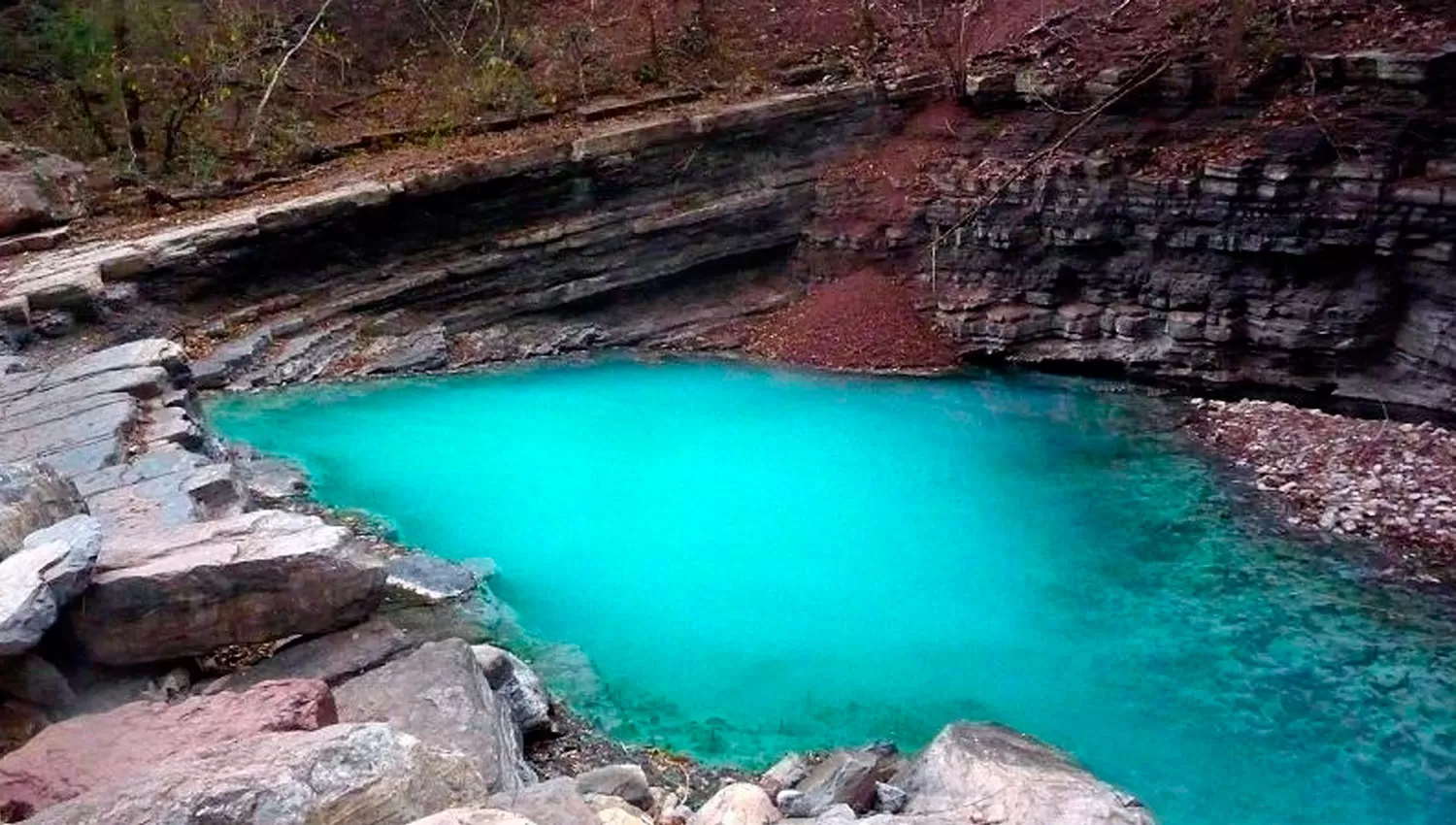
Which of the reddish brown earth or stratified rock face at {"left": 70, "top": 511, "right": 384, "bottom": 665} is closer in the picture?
stratified rock face at {"left": 70, "top": 511, "right": 384, "bottom": 665}

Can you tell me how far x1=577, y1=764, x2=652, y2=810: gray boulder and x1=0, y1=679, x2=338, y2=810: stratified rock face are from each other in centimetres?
129

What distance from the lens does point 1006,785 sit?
571cm

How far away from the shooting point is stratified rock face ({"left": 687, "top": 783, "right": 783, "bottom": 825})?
5.77 metres

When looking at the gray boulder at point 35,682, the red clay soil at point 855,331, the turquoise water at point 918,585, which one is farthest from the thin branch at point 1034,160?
the gray boulder at point 35,682

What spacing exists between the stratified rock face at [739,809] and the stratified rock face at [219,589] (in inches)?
96.0

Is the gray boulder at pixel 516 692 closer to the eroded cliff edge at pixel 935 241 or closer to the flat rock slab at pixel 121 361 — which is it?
the flat rock slab at pixel 121 361

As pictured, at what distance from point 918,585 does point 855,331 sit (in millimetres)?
8072

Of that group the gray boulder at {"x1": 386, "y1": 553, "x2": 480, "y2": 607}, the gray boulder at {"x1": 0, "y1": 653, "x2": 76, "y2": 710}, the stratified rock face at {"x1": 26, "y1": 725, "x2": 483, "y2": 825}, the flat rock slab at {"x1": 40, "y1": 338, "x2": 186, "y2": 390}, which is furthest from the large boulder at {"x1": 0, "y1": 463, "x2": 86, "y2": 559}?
the flat rock slab at {"x1": 40, "y1": 338, "x2": 186, "y2": 390}

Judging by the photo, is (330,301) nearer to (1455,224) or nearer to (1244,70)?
(1244,70)

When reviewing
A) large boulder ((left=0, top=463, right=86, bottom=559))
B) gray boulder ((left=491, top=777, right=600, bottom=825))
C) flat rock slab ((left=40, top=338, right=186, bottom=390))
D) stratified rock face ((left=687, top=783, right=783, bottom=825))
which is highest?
large boulder ((left=0, top=463, right=86, bottom=559))

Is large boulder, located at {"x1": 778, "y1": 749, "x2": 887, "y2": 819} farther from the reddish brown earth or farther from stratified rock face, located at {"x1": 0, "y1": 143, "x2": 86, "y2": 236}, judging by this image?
stratified rock face, located at {"x1": 0, "y1": 143, "x2": 86, "y2": 236}

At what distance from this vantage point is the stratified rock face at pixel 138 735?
4.96 meters

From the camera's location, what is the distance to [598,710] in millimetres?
7996

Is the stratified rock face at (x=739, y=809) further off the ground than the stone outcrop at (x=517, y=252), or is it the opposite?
the stone outcrop at (x=517, y=252)
